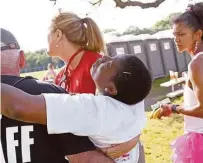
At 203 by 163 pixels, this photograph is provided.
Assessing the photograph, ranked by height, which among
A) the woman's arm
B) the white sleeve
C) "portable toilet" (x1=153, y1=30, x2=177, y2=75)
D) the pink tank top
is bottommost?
"portable toilet" (x1=153, y1=30, x2=177, y2=75)

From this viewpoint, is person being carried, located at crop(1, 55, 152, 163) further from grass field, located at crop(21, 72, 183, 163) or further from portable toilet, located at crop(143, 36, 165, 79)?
portable toilet, located at crop(143, 36, 165, 79)

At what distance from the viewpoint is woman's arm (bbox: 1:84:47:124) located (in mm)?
1370

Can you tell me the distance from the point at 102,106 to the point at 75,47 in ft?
3.33

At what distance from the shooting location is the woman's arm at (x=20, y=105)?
53.9 inches

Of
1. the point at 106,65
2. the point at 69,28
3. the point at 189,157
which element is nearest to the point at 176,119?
the point at 189,157

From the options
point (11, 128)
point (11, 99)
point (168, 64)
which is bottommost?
point (168, 64)

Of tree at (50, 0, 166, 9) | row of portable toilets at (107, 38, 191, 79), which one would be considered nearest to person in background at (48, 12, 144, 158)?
tree at (50, 0, 166, 9)

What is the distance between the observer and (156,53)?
1934cm

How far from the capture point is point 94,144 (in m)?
1.61

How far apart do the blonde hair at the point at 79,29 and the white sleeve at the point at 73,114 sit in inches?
37.5

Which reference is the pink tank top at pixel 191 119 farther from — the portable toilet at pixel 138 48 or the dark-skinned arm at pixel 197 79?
the portable toilet at pixel 138 48

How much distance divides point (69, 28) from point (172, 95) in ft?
32.8

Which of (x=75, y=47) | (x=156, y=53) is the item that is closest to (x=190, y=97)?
(x=75, y=47)

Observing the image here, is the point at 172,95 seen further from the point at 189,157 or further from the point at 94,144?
the point at 94,144
